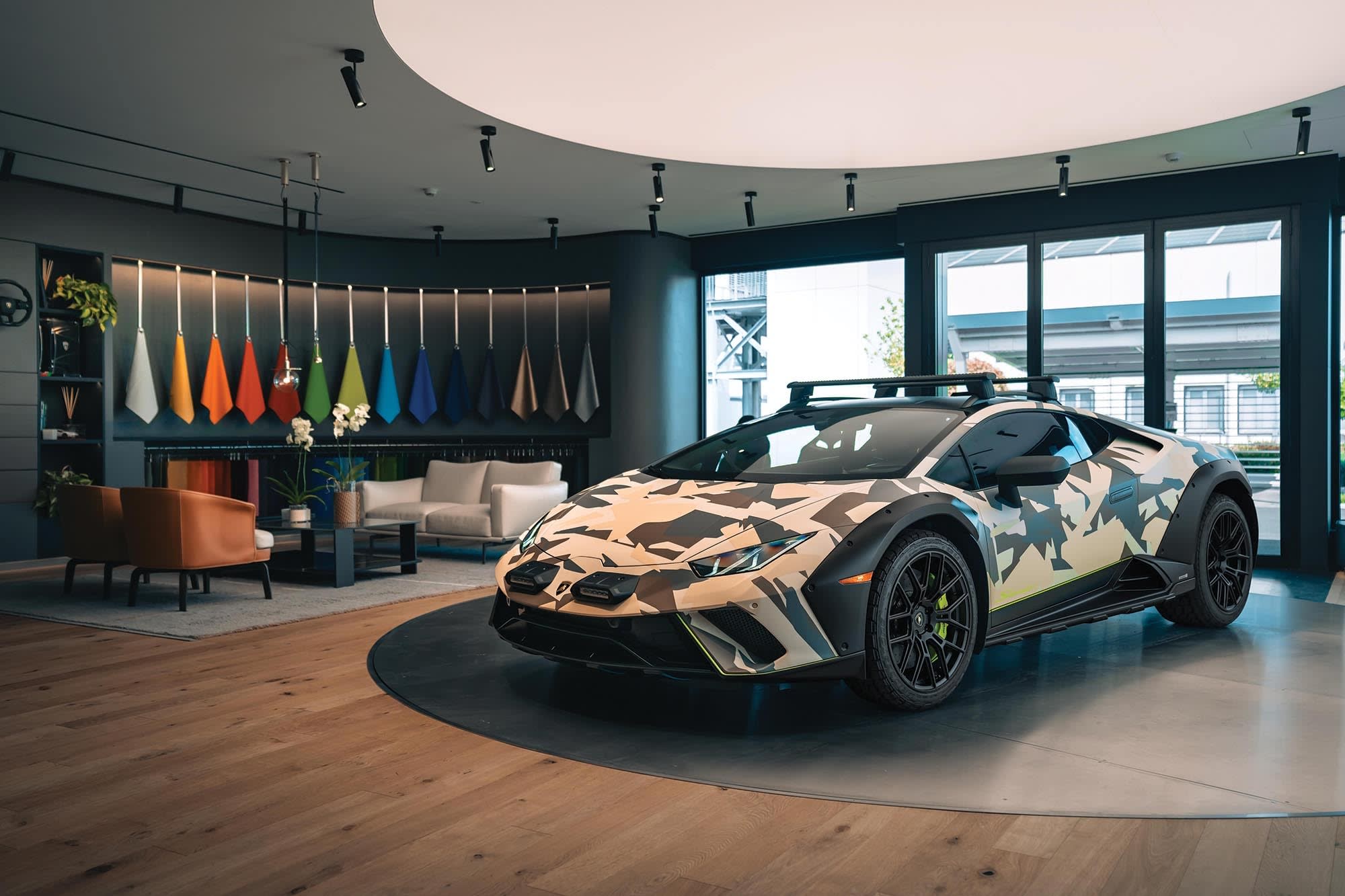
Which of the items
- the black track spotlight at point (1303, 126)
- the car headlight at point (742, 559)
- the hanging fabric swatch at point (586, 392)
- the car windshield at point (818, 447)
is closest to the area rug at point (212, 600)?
the car windshield at point (818, 447)

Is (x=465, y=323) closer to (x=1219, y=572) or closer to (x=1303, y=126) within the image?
(x=1303, y=126)

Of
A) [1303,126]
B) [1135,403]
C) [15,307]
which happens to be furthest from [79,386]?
[1303,126]

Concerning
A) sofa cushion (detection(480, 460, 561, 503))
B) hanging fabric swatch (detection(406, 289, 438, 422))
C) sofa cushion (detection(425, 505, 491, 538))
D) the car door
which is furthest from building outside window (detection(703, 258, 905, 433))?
the car door

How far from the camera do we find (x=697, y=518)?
10.5ft

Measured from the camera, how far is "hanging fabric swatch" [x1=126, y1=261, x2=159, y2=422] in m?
8.59

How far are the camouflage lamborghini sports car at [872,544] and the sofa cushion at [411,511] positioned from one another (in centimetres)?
435

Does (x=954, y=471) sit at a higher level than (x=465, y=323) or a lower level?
lower

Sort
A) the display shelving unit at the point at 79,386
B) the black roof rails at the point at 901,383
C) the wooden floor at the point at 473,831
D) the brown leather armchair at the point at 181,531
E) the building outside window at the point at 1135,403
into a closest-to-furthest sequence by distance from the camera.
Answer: the wooden floor at the point at 473,831, the black roof rails at the point at 901,383, the brown leather armchair at the point at 181,531, the building outside window at the point at 1135,403, the display shelving unit at the point at 79,386

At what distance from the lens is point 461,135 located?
6.53 meters

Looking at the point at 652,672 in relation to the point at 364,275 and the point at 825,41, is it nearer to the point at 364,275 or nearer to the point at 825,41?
the point at 825,41

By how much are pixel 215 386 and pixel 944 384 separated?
7392mm

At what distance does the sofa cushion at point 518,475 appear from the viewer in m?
8.52

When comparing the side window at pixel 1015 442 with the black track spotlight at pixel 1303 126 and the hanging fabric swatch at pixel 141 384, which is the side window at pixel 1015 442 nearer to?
the black track spotlight at pixel 1303 126

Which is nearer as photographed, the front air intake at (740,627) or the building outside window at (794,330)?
the front air intake at (740,627)
